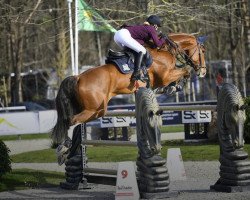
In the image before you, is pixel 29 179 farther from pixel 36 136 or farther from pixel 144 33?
pixel 36 136

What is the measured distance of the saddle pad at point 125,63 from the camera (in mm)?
11570

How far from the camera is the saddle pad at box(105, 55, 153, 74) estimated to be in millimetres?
11570

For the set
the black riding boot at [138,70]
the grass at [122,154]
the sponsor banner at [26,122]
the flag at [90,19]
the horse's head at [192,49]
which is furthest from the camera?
the sponsor banner at [26,122]

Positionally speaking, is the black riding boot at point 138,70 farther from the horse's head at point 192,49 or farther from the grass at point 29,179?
the grass at point 29,179

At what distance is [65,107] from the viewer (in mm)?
11578

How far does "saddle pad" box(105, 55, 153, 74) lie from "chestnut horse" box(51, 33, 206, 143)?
0.07 meters

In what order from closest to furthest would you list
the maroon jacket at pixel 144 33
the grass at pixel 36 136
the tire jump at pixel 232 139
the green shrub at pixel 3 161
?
1. the tire jump at pixel 232 139
2. the maroon jacket at pixel 144 33
3. the green shrub at pixel 3 161
4. the grass at pixel 36 136

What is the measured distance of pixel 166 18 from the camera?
63.0ft

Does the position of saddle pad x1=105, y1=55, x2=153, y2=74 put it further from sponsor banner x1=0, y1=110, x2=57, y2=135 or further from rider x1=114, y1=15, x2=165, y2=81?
sponsor banner x1=0, y1=110, x2=57, y2=135

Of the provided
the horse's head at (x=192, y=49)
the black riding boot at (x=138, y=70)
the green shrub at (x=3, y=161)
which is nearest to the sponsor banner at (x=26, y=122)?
the green shrub at (x=3, y=161)

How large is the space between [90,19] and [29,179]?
686 centimetres

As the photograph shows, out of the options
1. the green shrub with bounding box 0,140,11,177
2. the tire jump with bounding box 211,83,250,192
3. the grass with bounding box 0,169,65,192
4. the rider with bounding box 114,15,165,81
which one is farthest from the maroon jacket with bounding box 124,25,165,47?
the green shrub with bounding box 0,140,11,177

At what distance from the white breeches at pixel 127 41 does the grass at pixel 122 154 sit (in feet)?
18.4

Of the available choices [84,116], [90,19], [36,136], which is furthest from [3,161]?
[36,136]
